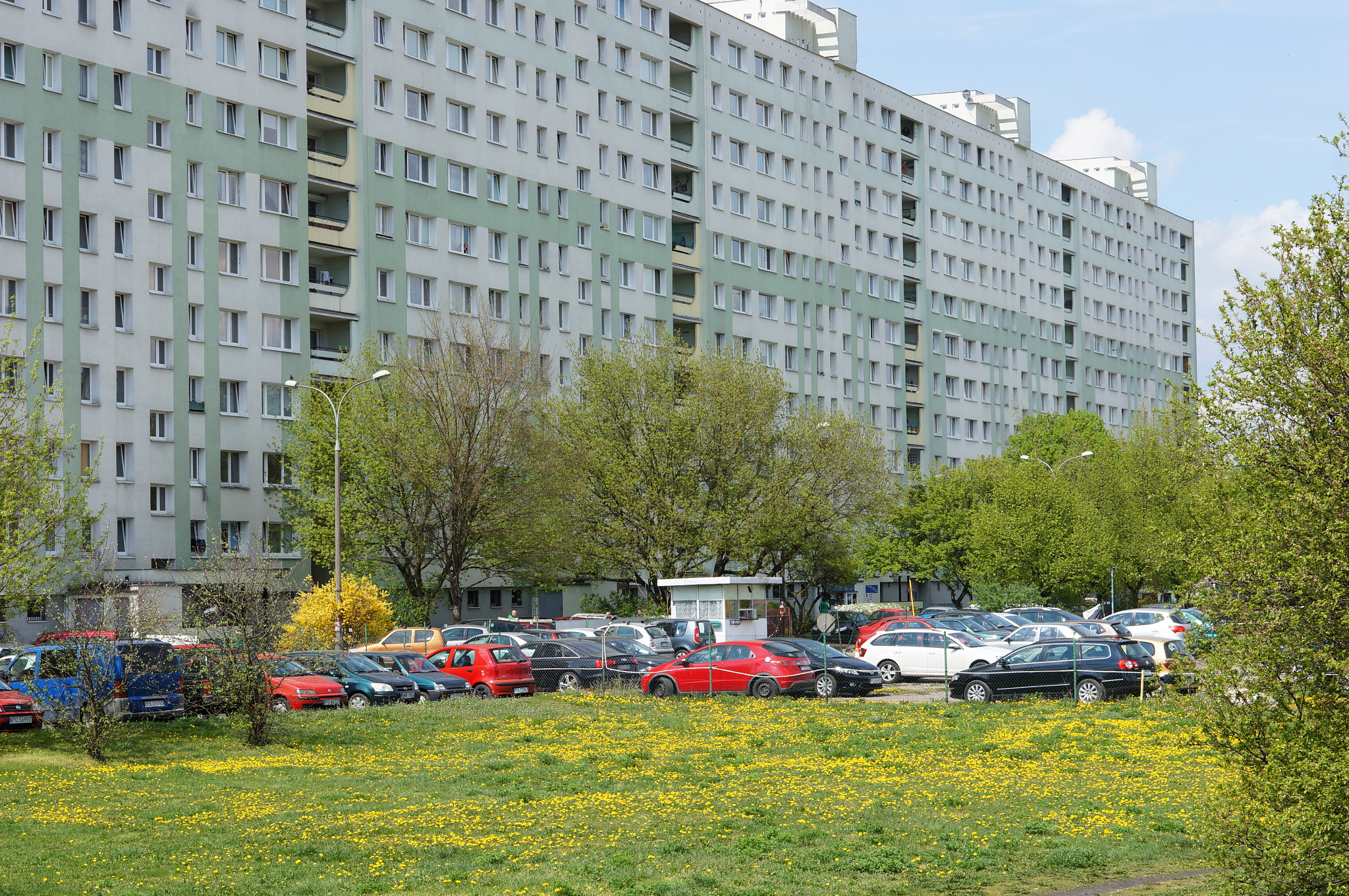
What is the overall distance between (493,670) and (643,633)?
36.8 feet

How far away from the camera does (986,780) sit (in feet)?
67.3

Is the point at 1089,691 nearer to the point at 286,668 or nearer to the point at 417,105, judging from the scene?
the point at 286,668

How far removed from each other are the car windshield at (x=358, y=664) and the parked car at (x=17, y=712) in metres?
7.73

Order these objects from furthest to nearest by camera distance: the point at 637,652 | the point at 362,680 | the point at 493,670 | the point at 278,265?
the point at 278,265
the point at 637,652
the point at 493,670
the point at 362,680

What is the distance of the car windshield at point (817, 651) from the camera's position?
36938mm

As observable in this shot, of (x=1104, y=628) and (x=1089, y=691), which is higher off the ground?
(x=1104, y=628)

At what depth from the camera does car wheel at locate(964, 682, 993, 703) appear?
34031 mm

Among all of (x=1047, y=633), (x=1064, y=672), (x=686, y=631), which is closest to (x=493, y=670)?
(x=686, y=631)

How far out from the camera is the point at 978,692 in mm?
34188

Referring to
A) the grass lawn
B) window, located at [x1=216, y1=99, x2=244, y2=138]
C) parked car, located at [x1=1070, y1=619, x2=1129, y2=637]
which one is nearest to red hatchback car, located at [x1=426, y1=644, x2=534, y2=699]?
the grass lawn

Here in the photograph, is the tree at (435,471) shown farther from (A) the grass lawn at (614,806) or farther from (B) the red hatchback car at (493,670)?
(A) the grass lawn at (614,806)

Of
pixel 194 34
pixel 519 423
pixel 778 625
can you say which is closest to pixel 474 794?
pixel 778 625

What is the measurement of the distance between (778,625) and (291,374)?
23953 mm

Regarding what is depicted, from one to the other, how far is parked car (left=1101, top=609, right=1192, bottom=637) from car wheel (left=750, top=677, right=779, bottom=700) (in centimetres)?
1830
